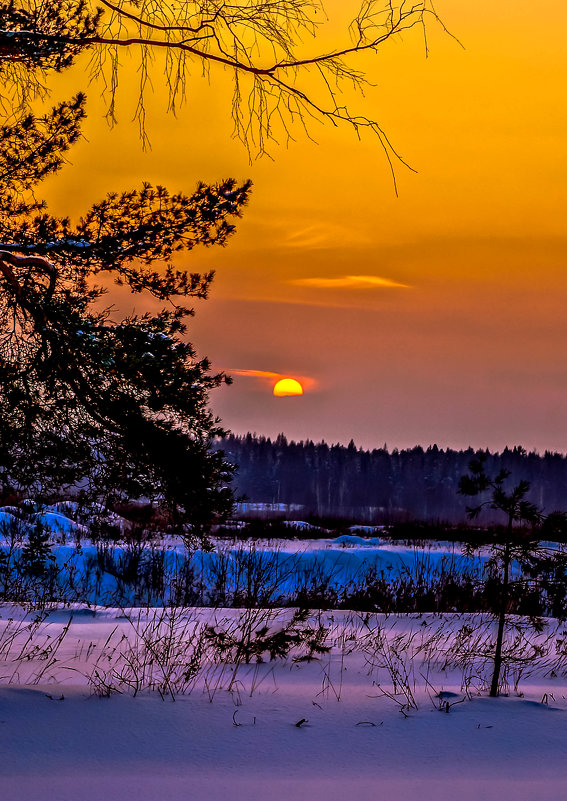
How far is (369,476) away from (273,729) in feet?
388

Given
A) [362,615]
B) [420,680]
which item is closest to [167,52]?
[420,680]

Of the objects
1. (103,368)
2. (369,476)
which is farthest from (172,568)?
(369,476)

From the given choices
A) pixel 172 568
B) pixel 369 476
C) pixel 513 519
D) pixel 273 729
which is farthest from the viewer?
pixel 369 476

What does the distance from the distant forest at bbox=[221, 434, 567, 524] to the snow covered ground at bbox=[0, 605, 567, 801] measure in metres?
111

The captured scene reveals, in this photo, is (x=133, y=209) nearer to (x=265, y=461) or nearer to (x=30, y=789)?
(x=30, y=789)

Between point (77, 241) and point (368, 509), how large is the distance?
372ft

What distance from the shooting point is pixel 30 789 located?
3.00 metres

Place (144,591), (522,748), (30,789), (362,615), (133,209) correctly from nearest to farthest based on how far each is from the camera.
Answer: (30,789) < (522,748) < (133,209) < (362,615) < (144,591)

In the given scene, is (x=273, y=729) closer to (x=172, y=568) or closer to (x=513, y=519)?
(x=513, y=519)

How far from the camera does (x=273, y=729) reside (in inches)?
152

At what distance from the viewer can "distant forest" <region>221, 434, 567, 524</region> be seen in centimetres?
11788

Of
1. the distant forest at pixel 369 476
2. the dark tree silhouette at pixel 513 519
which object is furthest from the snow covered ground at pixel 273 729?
the distant forest at pixel 369 476

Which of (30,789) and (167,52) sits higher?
(167,52)

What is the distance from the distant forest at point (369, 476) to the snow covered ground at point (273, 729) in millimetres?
110941
